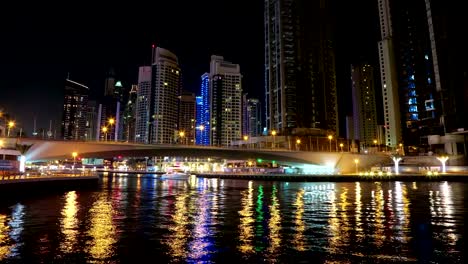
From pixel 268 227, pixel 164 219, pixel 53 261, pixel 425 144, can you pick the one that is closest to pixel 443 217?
pixel 268 227

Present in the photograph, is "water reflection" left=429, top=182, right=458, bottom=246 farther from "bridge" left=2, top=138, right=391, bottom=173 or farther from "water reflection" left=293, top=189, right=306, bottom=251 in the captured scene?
"bridge" left=2, top=138, right=391, bottom=173

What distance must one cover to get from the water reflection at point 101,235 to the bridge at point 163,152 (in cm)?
5365

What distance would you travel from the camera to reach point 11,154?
3095 inches

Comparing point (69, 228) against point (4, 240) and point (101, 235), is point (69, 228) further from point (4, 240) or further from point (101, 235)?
point (4, 240)

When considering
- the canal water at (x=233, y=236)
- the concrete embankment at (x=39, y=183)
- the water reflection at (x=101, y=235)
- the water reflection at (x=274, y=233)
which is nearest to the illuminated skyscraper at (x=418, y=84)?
the concrete embankment at (x=39, y=183)

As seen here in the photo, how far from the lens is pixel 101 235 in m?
20.8

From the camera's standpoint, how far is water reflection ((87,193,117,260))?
651 inches

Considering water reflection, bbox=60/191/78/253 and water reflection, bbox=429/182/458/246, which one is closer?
water reflection, bbox=60/191/78/253

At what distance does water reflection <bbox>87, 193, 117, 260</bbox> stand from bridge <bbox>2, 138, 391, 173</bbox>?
2112 inches

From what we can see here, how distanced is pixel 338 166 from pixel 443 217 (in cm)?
9690

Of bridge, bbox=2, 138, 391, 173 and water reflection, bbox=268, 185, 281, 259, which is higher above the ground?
bridge, bbox=2, 138, 391, 173

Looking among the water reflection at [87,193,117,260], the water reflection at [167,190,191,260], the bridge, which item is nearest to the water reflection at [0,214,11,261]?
the water reflection at [87,193,117,260]

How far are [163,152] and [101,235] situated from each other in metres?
75.5

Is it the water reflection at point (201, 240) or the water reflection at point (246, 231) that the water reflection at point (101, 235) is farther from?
the water reflection at point (246, 231)
